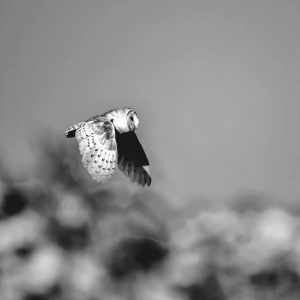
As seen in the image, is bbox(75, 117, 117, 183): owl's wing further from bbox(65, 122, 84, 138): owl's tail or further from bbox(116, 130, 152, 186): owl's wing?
bbox(116, 130, 152, 186): owl's wing

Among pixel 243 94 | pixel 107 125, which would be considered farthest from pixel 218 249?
pixel 243 94

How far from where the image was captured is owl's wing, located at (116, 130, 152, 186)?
3.68 meters

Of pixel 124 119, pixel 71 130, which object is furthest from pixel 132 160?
pixel 124 119

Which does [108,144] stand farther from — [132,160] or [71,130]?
[132,160]

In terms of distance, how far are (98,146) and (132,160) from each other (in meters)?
0.71

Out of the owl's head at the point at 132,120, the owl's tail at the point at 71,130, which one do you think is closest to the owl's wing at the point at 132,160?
the owl's tail at the point at 71,130

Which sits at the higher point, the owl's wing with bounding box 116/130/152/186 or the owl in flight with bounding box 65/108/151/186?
the owl's wing with bounding box 116/130/152/186

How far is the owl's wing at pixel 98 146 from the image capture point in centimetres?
294

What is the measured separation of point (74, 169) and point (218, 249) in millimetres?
1716

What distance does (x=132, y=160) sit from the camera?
385cm

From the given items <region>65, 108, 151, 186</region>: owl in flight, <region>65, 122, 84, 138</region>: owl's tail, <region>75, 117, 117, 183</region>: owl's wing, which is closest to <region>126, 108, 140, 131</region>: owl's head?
<region>65, 108, 151, 186</region>: owl in flight

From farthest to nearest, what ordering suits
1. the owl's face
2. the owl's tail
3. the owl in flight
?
the owl's tail
the owl in flight
the owl's face

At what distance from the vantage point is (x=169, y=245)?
17.6 ft

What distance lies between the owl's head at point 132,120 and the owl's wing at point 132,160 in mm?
702
